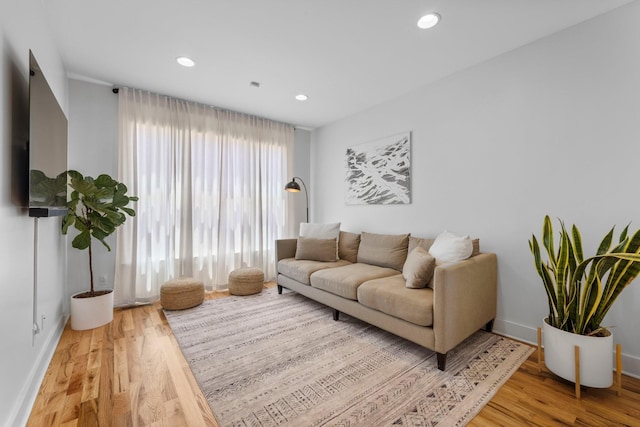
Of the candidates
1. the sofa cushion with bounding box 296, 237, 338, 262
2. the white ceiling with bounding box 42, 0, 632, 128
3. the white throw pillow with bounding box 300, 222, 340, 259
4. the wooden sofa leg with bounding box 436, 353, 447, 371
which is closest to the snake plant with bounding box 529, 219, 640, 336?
the wooden sofa leg with bounding box 436, 353, 447, 371

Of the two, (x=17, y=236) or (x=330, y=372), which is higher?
(x=17, y=236)

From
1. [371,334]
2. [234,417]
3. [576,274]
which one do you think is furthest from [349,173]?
[234,417]

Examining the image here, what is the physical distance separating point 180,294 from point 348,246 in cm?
210

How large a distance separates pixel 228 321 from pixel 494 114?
10.9ft

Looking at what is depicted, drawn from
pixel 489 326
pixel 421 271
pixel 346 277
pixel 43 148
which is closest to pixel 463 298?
pixel 421 271

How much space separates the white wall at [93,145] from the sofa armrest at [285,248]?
1.90 metres

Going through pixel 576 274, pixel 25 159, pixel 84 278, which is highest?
pixel 25 159

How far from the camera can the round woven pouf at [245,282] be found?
3.50m

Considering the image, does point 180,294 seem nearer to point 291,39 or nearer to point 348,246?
point 348,246

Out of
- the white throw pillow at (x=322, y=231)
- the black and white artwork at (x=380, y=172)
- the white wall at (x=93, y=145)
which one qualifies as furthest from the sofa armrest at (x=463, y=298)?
the white wall at (x=93, y=145)

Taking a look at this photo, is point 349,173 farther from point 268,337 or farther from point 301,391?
point 301,391

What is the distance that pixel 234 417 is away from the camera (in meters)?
1.47

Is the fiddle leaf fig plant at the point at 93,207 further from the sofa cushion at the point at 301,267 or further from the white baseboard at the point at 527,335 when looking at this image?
the white baseboard at the point at 527,335

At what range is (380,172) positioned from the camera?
3.58 metres
